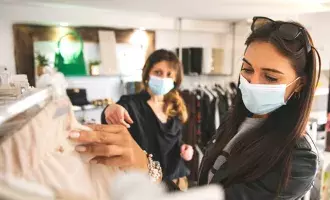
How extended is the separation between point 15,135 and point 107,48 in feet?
7.03

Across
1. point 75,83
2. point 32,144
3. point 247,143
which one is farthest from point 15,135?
point 75,83

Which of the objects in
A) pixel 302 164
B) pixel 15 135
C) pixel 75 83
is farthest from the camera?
pixel 75 83

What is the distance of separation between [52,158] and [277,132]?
0.53 metres

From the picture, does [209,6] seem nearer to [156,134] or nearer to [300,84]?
[156,134]

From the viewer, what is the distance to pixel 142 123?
1279 millimetres

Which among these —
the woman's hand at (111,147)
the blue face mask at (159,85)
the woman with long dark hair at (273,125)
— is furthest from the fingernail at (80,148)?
the blue face mask at (159,85)

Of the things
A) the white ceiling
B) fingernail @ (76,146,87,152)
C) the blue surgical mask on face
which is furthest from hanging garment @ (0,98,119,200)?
the white ceiling

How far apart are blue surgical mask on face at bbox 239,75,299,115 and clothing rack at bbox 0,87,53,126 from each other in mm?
515

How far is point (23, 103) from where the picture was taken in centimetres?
44

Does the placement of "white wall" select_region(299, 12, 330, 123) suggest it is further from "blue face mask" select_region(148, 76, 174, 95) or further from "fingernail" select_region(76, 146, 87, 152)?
"fingernail" select_region(76, 146, 87, 152)

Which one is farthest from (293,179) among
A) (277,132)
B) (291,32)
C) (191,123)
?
(191,123)

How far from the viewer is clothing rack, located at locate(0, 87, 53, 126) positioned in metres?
0.38

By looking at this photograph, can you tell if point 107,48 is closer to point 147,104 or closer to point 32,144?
point 147,104

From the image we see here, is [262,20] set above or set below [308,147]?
above
